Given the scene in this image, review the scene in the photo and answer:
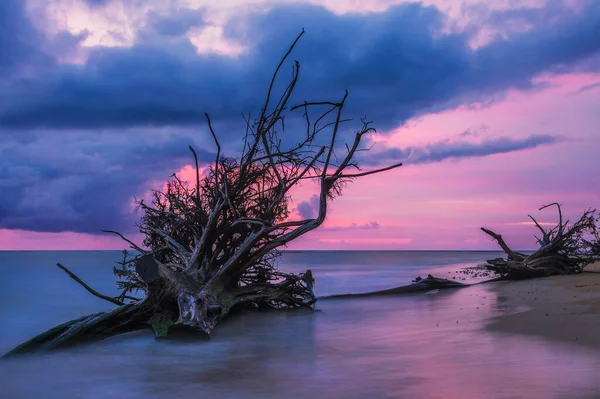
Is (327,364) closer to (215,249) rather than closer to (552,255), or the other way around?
(215,249)

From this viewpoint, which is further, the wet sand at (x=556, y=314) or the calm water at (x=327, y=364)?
the wet sand at (x=556, y=314)

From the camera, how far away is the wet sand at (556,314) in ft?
24.5

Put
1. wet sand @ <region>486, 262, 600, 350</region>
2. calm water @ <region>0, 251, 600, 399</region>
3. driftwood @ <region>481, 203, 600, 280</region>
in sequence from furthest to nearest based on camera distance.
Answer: driftwood @ <region>481, 203, 600, 280</region>, wet sand @ <region>486, 262, 600, 350</region>, calm water @ <region>0, 251, 600, 399</region>

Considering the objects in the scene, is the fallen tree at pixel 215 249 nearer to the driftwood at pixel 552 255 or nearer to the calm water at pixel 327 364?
the calm water at pixel 327 364

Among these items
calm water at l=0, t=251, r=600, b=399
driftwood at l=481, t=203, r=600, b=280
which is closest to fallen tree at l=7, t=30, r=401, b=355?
calm water at l=0, t=251, r=600, b=399

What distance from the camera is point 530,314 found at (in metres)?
9.41

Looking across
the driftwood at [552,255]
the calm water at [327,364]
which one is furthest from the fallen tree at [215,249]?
the driftwood at [552,255]

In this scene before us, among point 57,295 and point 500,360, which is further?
point 57,295

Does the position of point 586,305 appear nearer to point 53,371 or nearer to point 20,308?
point 53,371

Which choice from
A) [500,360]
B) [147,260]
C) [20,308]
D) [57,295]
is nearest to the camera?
[500,360]

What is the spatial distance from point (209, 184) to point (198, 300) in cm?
348

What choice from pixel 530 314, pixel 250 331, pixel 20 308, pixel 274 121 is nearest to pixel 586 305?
pixel 530 314

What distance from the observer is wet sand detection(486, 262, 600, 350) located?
7469 millimetres

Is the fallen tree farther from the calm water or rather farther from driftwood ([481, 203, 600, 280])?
driftwood ([481, 203, 600, 280])
